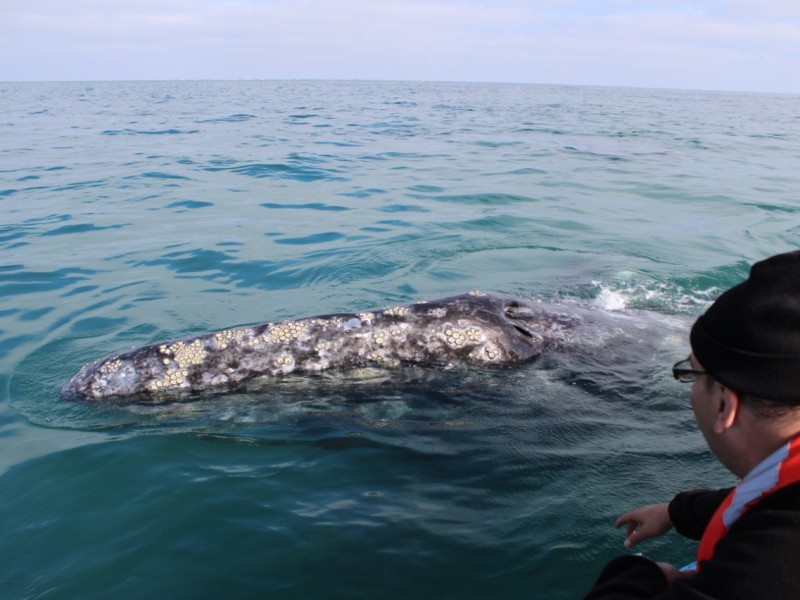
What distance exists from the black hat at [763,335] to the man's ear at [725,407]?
7 cm

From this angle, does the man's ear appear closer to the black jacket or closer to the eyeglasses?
the eyeglasses

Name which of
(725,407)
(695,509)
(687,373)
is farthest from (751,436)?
(695,509)

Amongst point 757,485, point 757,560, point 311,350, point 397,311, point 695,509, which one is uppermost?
point 757,485

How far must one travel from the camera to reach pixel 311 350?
5617 millimetres

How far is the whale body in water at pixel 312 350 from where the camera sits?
557 cm

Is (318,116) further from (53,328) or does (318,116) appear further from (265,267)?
(53,328)

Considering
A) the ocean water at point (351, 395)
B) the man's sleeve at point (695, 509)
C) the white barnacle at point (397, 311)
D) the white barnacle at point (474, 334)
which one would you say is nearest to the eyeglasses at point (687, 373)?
the man's sleeve at point (695, 509)

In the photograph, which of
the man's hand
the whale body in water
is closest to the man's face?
the man's hand

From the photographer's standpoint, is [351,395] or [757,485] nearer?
[757,485]

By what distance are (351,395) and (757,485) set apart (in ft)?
12.7

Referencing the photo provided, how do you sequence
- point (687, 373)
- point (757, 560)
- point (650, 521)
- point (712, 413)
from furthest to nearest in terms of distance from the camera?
1. point (650, 521)
2. point (687, 373)
3. point (712, 413)
4. point (757, 560)

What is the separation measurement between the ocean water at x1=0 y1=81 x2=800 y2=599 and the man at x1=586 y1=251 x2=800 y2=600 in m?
1.86

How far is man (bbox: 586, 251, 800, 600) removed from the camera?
163 centimetres

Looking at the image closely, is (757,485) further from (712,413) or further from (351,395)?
(351,395)
